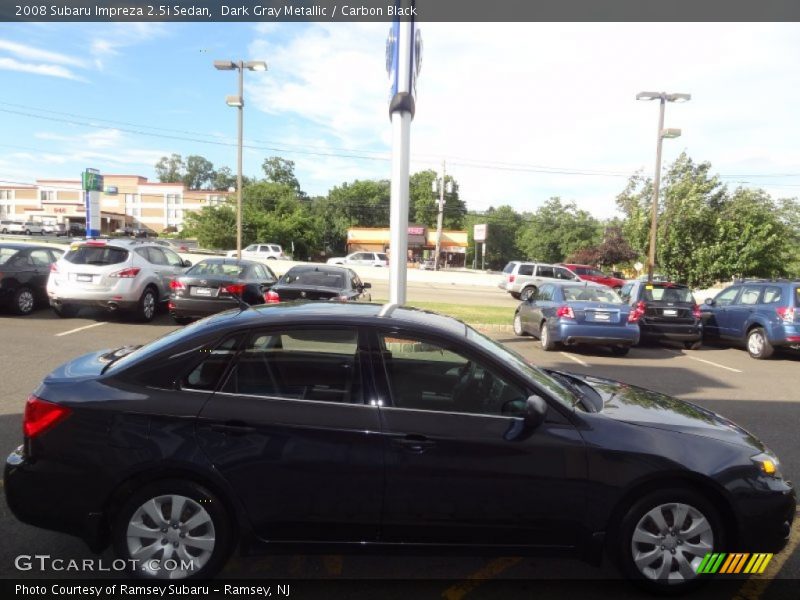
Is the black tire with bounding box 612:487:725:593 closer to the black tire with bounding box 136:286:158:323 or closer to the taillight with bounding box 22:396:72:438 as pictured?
the taillight with bounding box 22:396:72:438

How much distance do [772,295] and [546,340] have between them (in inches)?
195

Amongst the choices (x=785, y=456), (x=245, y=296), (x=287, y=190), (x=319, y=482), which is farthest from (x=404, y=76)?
(x=287, y=190)

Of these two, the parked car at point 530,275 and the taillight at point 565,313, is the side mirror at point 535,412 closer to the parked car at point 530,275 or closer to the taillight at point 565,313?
the taillight at point 565,313

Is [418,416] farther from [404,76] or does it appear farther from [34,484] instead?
[404,76]

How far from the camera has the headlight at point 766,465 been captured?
3.17 m

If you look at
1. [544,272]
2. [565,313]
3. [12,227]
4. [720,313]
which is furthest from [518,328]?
[12,227]

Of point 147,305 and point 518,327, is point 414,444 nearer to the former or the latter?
point 518,327

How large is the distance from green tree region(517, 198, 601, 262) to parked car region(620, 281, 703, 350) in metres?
76.2

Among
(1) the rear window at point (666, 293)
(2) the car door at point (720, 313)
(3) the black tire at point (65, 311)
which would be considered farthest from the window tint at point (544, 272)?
(3) the black tire at point (65, 311)

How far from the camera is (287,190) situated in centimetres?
6931

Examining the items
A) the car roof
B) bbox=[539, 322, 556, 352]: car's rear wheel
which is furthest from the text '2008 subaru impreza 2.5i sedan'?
bbox=[539, 322, 556, 352]: car's rear wheel

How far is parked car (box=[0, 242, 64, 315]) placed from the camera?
39.7 ft

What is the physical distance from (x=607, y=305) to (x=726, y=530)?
842cm

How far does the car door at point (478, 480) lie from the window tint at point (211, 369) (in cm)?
91
